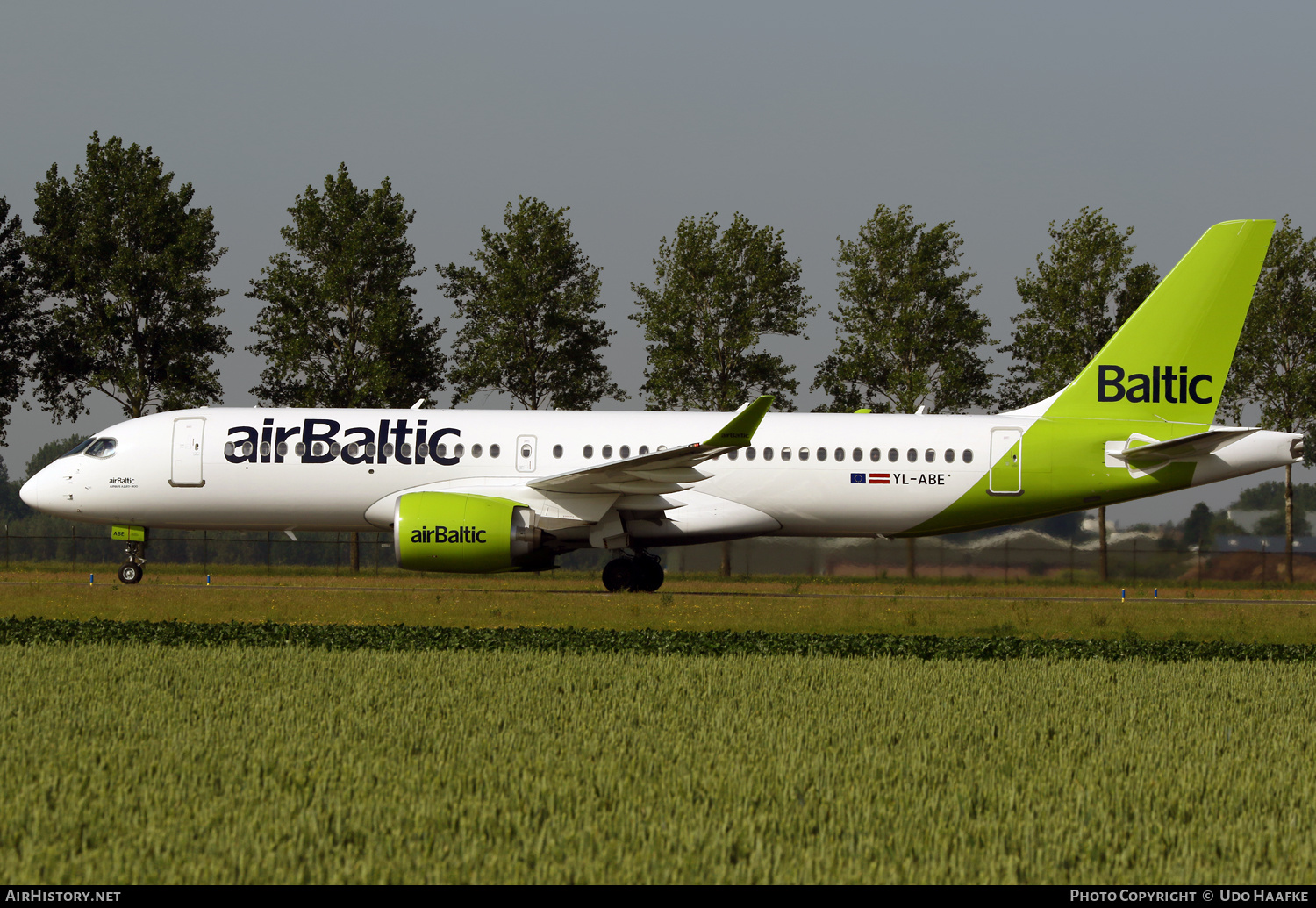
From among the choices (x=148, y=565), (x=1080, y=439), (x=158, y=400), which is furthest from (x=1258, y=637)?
(x=158, y=400)

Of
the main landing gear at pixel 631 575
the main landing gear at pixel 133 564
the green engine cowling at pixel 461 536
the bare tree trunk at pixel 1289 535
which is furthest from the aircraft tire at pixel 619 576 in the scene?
the bare tree trunk at pixel 1289 535

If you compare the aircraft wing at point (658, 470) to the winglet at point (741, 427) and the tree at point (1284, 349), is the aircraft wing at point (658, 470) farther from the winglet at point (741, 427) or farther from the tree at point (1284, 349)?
the tree at point (1284, 349)

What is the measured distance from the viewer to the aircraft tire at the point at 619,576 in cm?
2334

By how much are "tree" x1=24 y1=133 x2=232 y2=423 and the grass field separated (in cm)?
1362

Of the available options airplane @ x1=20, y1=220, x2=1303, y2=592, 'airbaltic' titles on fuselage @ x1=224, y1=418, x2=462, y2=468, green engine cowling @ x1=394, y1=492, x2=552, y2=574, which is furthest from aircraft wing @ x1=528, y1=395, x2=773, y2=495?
'airbaltic' titles on fuselage @ x1=224, y1=418, x2=462, y2=468

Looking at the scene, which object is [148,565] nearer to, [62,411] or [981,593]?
[62,411]

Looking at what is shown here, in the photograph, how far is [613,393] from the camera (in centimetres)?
3803

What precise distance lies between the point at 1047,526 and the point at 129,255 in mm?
29812

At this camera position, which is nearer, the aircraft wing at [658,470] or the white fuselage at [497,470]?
the aircraft wing at [658,470]

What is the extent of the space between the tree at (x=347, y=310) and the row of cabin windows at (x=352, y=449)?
45.0ft

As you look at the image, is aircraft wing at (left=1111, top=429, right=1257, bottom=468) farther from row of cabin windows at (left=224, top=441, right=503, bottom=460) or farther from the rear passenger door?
row of cabin windows at (left=224, top=441, right=503, bottom=460)

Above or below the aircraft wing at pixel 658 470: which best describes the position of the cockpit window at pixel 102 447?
above

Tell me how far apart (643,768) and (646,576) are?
15.8 meters

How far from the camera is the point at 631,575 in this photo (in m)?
23.4
